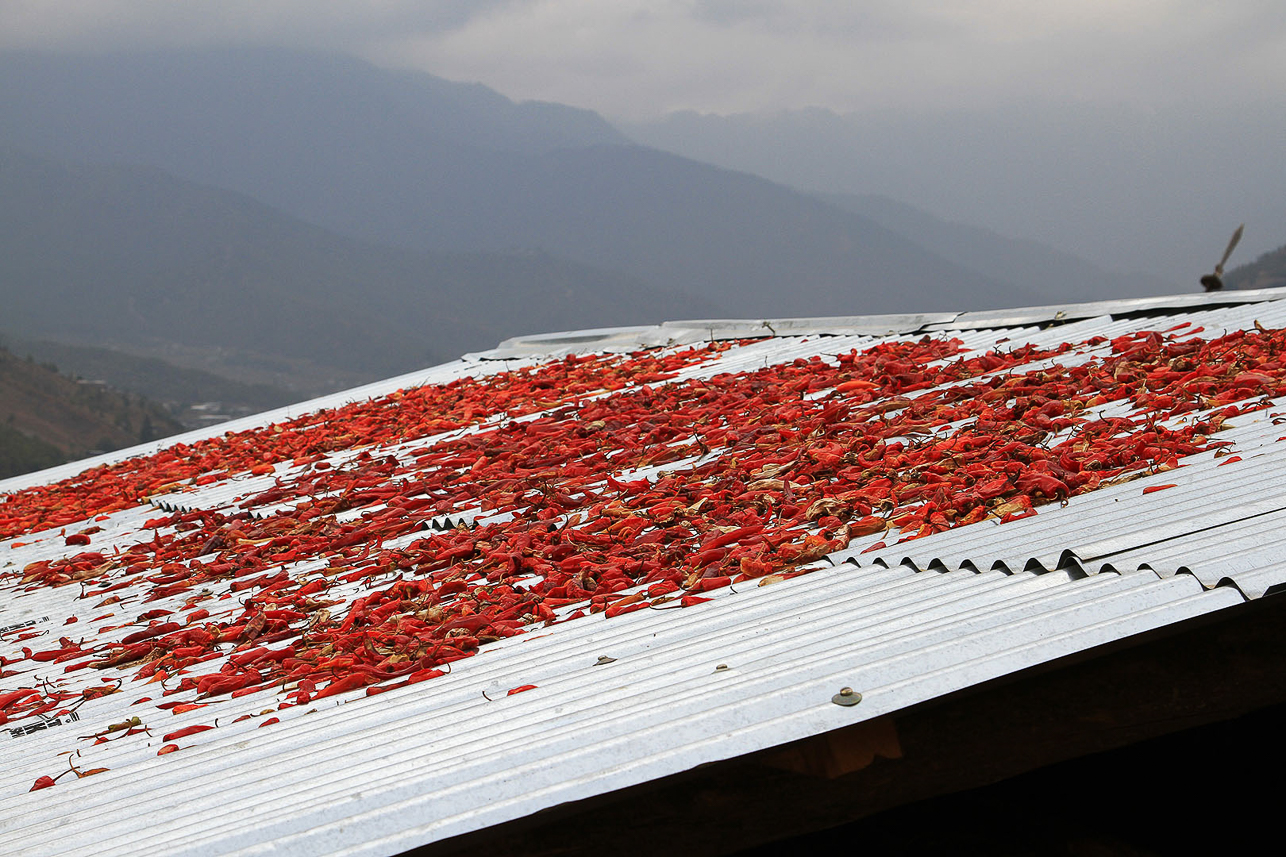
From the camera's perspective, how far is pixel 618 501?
17.2 ft

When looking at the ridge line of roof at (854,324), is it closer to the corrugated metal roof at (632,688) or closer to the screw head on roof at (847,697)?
the corrugated metal roof at (632,688)

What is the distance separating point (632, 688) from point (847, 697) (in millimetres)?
657

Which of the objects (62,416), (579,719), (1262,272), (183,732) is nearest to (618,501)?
(183,732)

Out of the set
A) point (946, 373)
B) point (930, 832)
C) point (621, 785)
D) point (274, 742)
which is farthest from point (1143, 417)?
point (274, 742)

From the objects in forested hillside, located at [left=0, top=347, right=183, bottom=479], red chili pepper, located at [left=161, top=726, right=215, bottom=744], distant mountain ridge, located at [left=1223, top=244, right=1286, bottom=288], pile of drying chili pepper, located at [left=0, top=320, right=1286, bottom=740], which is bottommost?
red chili pepper, located at [left=161, top=726, right=215, bottom=744]

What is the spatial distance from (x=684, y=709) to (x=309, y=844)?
889 mm

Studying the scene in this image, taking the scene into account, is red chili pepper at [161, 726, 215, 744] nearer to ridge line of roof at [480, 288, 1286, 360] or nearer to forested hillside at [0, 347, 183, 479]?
ridge line of roof at [480, 288, 1286, 360]

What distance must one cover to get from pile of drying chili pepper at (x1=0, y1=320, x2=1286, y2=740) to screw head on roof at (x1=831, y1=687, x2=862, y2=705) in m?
1.32

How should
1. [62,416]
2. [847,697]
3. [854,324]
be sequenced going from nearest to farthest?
[847,697] → [854,324] → [62,416]

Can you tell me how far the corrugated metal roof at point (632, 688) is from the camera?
91.0 inches

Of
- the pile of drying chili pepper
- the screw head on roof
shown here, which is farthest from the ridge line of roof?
the screw head on roof

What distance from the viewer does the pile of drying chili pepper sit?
3896 millimetres

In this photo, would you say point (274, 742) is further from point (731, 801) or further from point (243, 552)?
point (243, 552)

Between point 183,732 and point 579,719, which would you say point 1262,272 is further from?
point 183,732
